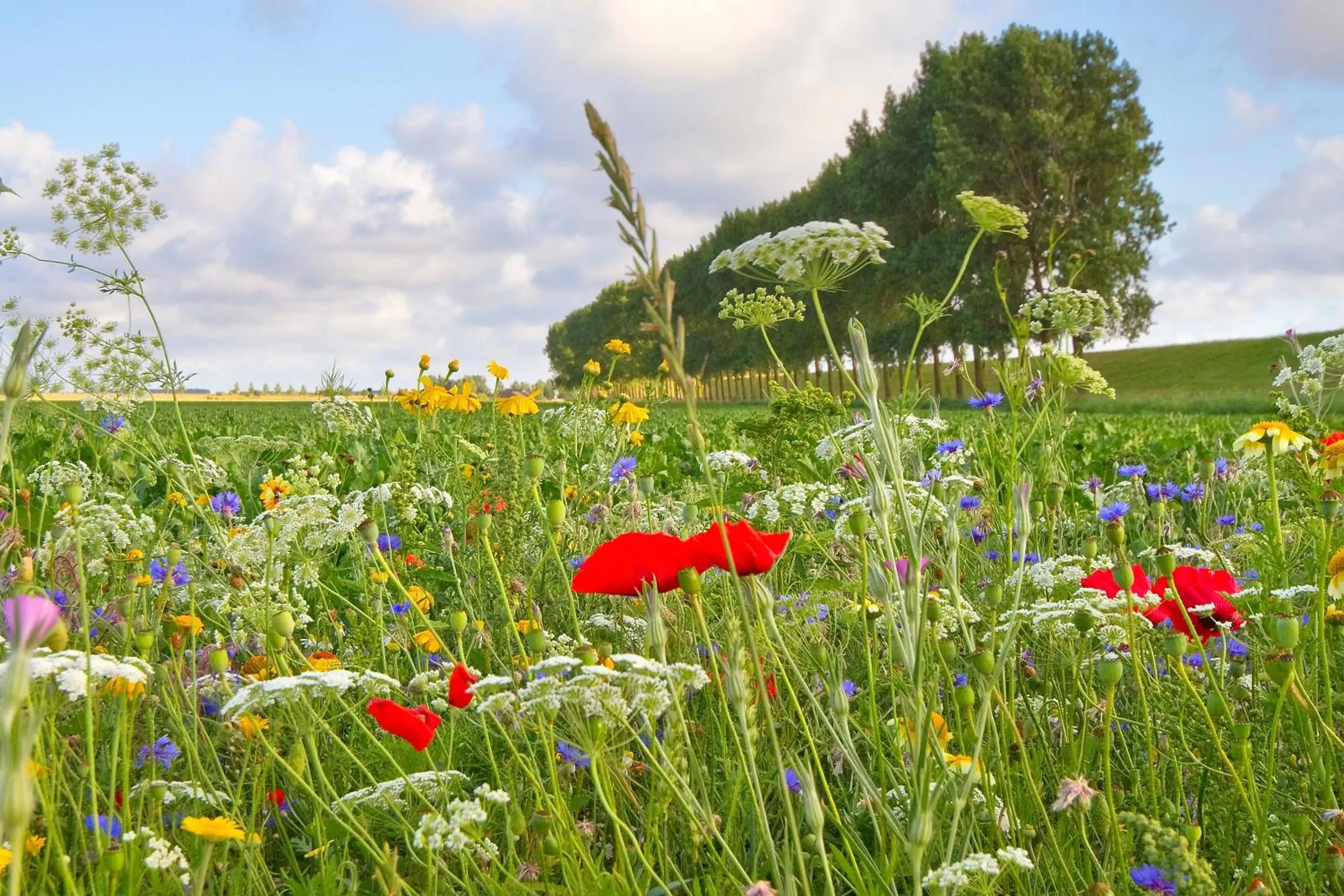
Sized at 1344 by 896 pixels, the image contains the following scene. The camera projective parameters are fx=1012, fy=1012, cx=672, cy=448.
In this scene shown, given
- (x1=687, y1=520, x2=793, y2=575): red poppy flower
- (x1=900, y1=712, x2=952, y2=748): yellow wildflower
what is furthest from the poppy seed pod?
(x1=687, y1=520, x2=793, y2=575): red poppy flower

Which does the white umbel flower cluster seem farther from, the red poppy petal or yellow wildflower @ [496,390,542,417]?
yellow wildflower @ [496,390,542,417]

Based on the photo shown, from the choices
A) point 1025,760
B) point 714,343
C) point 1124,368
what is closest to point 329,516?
point 1025,760

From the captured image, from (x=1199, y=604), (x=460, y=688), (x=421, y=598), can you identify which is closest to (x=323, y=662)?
(x=421, y=598)

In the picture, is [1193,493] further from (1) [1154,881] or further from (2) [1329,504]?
(1) [1154,881]

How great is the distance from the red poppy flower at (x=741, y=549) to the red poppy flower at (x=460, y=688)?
20.8 inches

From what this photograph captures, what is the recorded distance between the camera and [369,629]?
3191 millimetres

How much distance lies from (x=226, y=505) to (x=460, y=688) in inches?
92.2

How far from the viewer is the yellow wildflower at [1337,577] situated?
87.1 inches

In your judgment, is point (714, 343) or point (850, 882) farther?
point (714, 343)

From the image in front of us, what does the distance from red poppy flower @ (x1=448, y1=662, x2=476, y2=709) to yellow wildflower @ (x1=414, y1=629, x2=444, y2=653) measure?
415 mm

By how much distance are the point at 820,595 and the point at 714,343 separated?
49531 mm

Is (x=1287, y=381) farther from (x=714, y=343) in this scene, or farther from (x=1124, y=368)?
(x=1124, y=368)

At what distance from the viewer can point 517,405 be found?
4699 mm

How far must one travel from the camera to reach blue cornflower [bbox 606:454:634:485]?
4.27 meters
